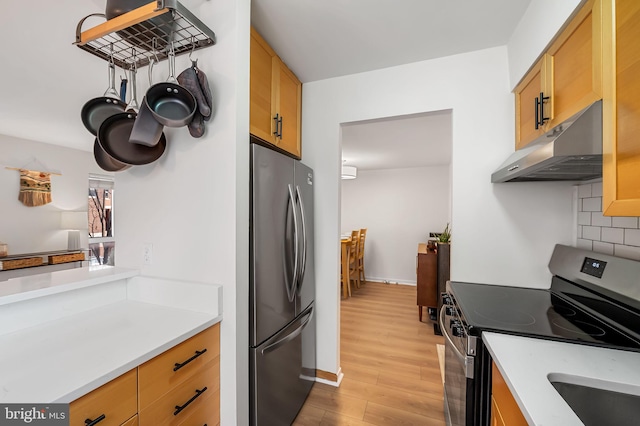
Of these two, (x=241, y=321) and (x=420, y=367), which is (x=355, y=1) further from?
(x=420, y=367)

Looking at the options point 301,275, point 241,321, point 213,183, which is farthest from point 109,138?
point 301,275

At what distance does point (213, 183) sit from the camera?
1.20m

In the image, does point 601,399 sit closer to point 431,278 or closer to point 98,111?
point 98,111

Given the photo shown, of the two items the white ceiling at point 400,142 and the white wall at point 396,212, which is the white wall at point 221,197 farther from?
the white wall at point 396,212

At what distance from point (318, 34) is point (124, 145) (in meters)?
1.27

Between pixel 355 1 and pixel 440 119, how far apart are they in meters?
1.84

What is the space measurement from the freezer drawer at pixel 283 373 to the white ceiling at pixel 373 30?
1.81m

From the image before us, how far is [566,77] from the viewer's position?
3.60ft

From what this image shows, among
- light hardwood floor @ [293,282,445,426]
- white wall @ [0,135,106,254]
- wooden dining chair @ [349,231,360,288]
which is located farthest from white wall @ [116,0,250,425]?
white wall @ [0,135,106,254]

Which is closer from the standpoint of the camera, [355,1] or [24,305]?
[24,305]

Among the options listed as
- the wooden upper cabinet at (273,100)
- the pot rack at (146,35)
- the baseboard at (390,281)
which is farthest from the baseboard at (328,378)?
the baseboard at (390,281)

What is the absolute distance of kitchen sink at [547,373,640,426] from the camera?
72 centimetres

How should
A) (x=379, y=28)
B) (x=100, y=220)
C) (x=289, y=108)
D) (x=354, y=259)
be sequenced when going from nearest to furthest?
(x=379, y=28) < (x=289, y=108) < (x=354, y=259) < (x=100, y=220)

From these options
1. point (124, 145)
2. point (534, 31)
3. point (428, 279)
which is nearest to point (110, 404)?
point (124, 145)
